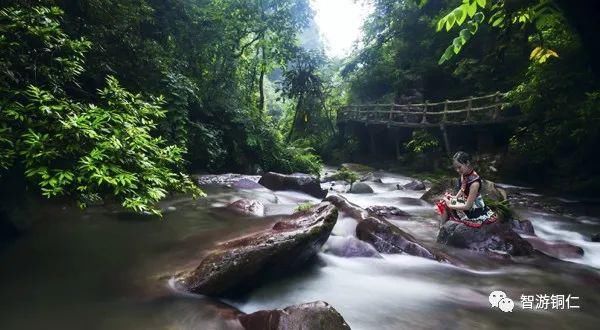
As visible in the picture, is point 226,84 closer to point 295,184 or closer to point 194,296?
point 295,184

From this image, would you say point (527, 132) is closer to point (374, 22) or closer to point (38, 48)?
point (38, 48)

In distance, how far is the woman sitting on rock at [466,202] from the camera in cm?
597

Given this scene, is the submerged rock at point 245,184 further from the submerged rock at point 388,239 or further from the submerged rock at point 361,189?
the submerged rock at point 388,239

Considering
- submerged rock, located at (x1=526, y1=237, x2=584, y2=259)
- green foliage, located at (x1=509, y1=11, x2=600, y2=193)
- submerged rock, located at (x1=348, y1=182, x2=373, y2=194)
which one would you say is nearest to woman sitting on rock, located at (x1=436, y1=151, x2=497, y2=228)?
submerged rock, located at (x1=526, y1=237, x2=584, y2=259)

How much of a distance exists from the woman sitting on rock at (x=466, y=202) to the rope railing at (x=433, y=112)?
931 centimetres

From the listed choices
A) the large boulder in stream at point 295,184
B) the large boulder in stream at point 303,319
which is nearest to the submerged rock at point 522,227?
the large boulder in stream at point 295,184

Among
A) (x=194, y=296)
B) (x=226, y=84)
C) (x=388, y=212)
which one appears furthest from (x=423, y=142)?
(x=194, y=296)

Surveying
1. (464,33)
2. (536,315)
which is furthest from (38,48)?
(536,315)

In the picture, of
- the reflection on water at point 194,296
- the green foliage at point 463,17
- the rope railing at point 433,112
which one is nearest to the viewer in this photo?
the green foliage at point 463,17

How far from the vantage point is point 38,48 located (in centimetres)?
397

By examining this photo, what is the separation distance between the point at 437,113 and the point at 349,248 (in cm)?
1381

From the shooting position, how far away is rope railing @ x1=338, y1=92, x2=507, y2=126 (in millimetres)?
15957

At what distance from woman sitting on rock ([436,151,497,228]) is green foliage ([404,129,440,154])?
13.6 m

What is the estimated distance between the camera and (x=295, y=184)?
1198 cm
